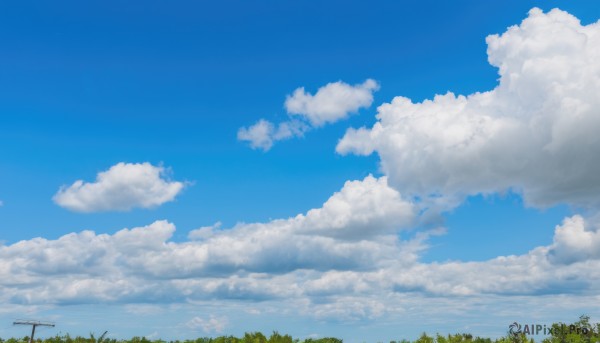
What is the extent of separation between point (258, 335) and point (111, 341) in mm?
16220

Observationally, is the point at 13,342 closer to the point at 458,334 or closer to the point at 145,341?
the point at 145,341

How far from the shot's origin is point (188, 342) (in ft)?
147

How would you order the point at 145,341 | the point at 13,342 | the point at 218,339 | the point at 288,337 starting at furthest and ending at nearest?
the point at 13,342
the point at 145,341
the point at 218,339
the point at 288,337

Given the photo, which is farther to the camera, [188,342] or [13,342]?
[13,342]

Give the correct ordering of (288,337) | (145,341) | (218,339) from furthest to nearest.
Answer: (145,341) → (218,339) → (288,337)

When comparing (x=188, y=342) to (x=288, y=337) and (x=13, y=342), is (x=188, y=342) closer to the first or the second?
(x=288, y=337)

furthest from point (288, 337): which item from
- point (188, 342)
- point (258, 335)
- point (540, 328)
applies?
point (540, 328)

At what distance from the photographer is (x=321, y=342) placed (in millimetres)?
43594

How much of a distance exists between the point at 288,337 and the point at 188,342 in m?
10.5

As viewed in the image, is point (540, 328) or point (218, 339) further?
point (540, 328)

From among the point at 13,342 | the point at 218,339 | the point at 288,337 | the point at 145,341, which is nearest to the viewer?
the point at 288,337

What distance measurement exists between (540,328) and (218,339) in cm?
2705

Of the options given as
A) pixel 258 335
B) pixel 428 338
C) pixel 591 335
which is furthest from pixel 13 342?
pixel 591 335

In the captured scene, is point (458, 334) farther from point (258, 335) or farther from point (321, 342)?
point (258, 335)
